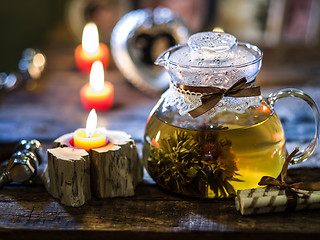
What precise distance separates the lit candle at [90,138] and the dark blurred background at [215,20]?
121 cm

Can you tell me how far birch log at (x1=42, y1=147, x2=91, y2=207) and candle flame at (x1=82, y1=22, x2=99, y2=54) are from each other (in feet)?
3.31

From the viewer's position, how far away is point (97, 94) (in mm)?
1417

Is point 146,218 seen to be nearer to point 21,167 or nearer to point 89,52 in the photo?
point 21,167

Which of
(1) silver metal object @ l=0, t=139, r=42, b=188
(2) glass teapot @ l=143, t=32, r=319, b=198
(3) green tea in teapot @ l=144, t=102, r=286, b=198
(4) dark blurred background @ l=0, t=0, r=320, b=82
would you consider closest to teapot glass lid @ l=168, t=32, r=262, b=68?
(2) glass teapot @ l=143, t=32, r=319, b=198

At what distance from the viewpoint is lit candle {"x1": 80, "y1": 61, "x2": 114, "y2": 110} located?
1421 millimetres

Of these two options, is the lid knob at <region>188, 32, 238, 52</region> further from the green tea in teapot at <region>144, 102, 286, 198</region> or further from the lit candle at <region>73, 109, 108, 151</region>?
the lit candle at <region>73, 109, 108, 151</region>

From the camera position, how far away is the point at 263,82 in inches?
63.6

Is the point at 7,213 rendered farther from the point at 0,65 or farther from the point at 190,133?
the point at 0,65

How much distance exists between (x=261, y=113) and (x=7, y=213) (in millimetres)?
531

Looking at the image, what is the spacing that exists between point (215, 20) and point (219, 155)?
1467mm

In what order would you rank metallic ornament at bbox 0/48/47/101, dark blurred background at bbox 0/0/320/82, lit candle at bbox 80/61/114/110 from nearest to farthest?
lit candle at bbox 80/61/114/110 < metallic ornament at bbox 0/48/47/101 < dark blurred background at bbox 0/0/320/82

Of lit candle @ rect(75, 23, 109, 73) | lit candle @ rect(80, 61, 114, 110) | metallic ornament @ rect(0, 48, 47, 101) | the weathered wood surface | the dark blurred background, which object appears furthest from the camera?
the dark blurred background

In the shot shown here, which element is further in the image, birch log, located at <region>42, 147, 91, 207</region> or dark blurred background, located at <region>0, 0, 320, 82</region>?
dark blurred background, located at <region>0, 0, 320, 82</region>

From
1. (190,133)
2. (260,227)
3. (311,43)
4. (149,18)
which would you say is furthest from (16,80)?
(311,43)
